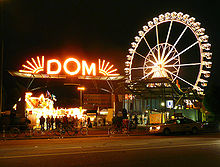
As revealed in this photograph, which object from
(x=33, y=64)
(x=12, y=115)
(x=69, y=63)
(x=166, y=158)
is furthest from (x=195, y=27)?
(x=166, y=158)

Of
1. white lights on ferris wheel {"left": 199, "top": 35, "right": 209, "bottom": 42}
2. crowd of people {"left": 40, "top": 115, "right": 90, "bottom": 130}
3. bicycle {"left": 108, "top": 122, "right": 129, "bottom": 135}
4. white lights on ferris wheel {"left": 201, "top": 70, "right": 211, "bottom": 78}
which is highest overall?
white lights on ferris wheel {"left": 199, "top": 35, "right": 209, "bottom": 42}

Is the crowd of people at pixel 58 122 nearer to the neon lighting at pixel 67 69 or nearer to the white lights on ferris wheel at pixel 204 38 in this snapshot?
the neon lighting at pixel 67 69

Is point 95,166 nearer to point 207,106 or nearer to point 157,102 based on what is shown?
point 157,102

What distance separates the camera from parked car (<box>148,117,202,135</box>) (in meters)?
21.9

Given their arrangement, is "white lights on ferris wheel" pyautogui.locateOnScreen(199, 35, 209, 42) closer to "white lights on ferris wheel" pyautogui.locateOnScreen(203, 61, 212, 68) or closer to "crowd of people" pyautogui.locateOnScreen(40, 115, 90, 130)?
"white lights on ferris wheel" pyautogui.locateOnScreen(203, 61, 212, 68)

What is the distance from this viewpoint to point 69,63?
3034 cm

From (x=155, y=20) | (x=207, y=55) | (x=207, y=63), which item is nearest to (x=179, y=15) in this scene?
(x=155, y=20)

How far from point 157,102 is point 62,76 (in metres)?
18.3

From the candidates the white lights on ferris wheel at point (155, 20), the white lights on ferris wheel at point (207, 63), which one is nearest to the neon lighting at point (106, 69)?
the white lights on ferris wheel at point (155, 20)

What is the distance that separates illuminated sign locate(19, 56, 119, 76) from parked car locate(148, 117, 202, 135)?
10956 mm

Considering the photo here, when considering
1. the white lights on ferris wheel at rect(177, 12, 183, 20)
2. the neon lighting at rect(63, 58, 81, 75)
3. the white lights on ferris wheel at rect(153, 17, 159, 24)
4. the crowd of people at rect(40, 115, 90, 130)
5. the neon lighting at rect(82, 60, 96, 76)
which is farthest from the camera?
the white lights on ferris wheel at rect(153, 17, 159, 24)

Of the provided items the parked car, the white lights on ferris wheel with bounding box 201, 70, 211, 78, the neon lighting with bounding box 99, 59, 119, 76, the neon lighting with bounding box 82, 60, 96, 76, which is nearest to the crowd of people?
the neon lighting with bounding box 82, 60, 96, 76

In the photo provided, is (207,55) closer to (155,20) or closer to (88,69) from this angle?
(155,20)

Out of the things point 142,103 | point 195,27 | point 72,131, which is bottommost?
point 72,131
